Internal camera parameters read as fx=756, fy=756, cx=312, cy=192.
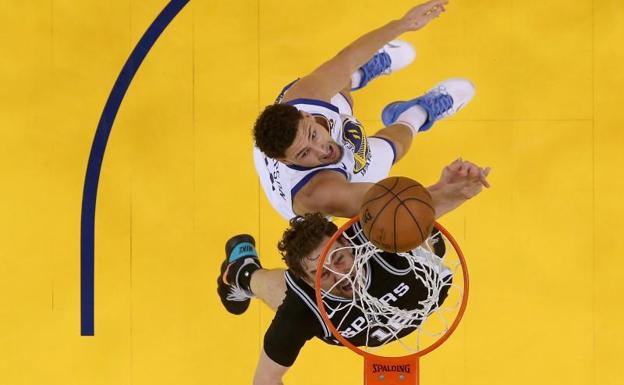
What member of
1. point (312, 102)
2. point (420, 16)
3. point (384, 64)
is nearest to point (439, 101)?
point (384, 64)

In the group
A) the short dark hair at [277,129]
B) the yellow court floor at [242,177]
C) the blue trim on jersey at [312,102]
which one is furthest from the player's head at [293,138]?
the yellow court floor at [242,177]

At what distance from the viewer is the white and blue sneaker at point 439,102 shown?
162 inches

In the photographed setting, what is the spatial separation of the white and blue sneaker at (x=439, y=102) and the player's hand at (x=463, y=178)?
117 centimetres

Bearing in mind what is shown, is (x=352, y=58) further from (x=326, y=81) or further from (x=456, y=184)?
(x=456, y=184)

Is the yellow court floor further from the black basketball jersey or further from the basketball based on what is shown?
the basketball

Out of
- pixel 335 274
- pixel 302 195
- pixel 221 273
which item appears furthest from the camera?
pixel 221 273

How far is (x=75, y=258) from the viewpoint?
4.44 metres

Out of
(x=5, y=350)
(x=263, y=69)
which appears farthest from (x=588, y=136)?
(x=5, y=350)

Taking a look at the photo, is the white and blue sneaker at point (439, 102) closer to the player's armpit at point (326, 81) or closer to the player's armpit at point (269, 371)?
the player's armpit at point (326, 81)

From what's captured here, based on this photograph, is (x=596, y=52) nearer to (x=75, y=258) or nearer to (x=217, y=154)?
(x=217, y=154)

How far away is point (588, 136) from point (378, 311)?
2.00m

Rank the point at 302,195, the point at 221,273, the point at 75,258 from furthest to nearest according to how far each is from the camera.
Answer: the point at 75,258, the point at 221,273, the point at 302,195

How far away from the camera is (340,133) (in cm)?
348

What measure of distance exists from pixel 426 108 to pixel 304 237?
1380 millimetres
